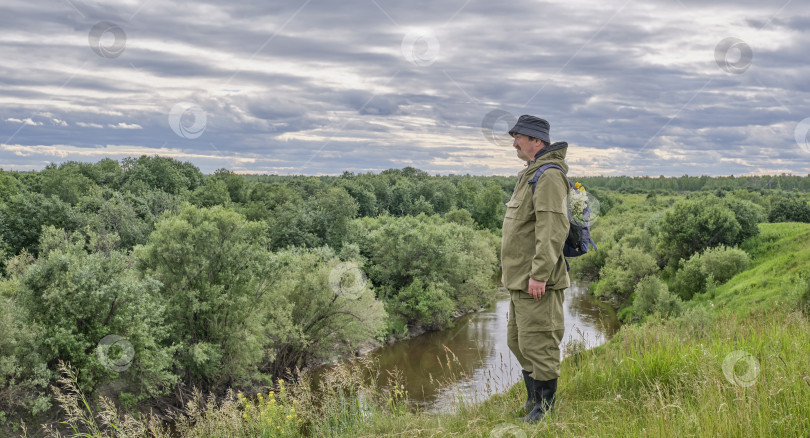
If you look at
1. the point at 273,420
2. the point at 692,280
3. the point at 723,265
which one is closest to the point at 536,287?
the point at 273,420

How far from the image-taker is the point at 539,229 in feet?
16.3

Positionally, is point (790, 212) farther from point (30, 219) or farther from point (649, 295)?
point (30, 219)

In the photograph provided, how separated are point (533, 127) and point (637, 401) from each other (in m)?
2.75

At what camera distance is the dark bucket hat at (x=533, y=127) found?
17.6 ft

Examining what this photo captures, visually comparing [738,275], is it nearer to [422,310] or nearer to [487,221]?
[422,310]

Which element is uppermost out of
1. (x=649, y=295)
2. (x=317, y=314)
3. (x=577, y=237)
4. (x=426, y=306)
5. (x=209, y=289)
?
(x=577, y=237)

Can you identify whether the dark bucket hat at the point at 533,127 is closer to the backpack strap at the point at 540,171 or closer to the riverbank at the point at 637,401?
the backpack strap at the point at 540,171

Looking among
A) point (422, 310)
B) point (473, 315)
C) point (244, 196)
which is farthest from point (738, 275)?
point (244, 196)

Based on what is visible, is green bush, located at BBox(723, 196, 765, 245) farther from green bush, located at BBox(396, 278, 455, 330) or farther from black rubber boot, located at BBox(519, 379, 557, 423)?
black rubber boot, located at BBox(519, 379, 557, 423)

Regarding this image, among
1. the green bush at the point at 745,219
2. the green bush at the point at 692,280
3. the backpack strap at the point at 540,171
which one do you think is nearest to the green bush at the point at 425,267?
the green bush at the point at 692,280

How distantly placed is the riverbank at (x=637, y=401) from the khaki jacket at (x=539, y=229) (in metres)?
1.22

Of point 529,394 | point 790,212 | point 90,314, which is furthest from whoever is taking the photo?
point 790,212

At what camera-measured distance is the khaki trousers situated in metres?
5.04

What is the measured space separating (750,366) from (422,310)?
32736mm
